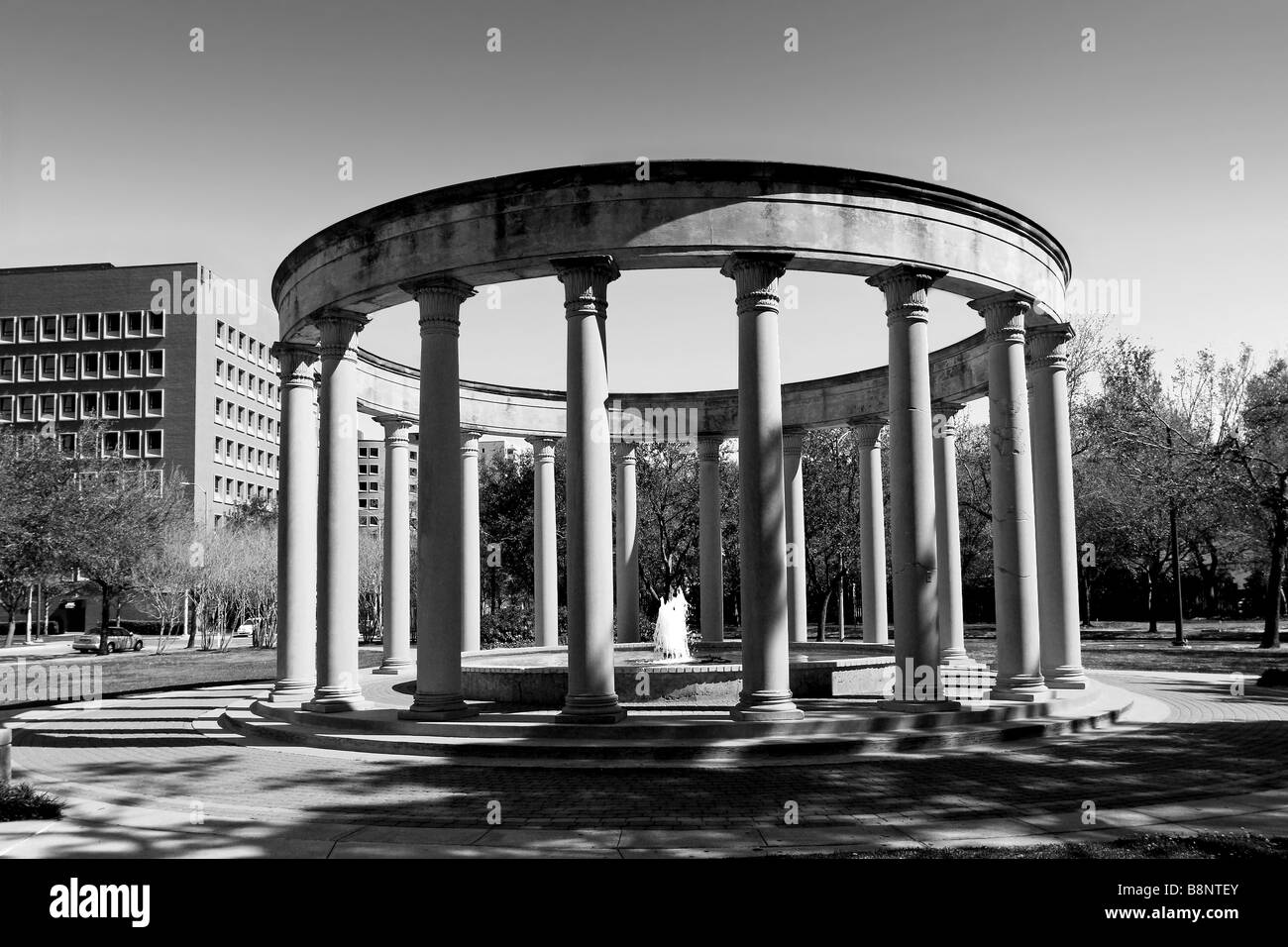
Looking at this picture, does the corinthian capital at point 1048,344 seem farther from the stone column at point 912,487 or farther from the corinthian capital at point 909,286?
the stone column at point 912,487

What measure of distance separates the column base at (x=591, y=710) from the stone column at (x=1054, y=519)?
14.7 meters

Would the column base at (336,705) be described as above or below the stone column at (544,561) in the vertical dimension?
below

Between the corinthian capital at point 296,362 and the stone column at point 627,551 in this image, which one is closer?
the corinthian capital at point 296,362

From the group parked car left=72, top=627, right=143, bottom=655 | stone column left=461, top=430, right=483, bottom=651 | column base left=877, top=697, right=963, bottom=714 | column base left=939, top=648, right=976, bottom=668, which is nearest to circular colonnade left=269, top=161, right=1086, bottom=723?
column base left=877, top=697, right=963, bottom=714

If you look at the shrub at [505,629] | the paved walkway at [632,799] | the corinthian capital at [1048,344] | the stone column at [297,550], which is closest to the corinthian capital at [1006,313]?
the corinthian capital at [1048,344]

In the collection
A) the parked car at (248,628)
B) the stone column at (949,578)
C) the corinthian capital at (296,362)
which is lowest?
the parked car at (248,628)

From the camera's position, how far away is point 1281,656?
54.4 m

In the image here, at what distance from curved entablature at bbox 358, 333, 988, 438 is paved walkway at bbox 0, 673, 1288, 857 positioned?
1761 centimetres

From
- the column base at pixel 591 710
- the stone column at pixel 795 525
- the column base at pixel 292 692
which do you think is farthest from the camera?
the stone column at pixel 795 525

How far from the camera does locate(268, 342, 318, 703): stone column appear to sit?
30.6 metres

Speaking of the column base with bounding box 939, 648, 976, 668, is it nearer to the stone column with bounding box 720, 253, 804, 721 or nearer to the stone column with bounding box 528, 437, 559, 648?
the stone column with bounding box 720, 253, 804, 721

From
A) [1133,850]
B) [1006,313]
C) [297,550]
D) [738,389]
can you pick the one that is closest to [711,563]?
[738,389]

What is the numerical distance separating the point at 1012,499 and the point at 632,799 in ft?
52.7

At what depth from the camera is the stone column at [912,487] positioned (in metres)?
25.7
